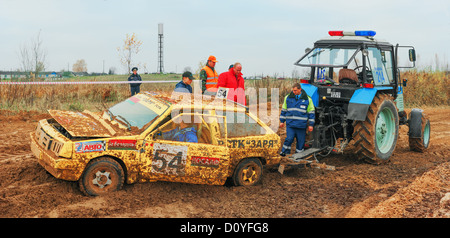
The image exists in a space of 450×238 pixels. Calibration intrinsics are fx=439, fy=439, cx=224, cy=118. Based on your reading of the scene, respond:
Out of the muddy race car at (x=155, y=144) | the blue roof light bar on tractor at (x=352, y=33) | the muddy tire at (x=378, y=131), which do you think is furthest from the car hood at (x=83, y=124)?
the blue roof light bar on tractor at (x=352, y=33)

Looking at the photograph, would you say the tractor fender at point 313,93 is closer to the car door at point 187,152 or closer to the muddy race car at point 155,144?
the muddy race car at point 155,144

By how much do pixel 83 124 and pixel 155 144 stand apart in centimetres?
115

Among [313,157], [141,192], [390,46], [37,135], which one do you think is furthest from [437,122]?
[37,135]

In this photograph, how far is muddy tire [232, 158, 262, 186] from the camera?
7.47 m

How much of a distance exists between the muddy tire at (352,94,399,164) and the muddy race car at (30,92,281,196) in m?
2.38

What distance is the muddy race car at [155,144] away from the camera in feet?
20.5

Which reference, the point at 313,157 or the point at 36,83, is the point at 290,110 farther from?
the point at 36,83

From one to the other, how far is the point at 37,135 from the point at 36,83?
990 cm

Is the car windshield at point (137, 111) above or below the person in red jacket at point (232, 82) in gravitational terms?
below

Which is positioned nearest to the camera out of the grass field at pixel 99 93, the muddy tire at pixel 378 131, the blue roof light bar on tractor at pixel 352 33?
the muddy tire at pixel 378 131

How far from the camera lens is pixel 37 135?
6.98 meters

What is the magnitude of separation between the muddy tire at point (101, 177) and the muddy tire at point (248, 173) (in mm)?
1977

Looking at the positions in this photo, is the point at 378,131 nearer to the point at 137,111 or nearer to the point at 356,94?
the point at 356,94

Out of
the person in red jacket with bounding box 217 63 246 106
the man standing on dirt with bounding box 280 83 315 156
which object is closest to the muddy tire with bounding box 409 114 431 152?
the man standing on dirt with bounding box 280 83 315 156
